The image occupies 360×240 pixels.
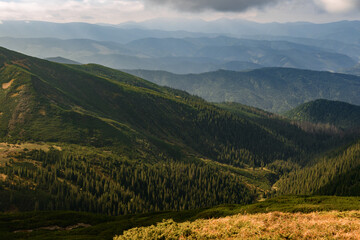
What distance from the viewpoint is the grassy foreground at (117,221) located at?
66.1 meters

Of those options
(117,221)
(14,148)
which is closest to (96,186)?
(14,148)

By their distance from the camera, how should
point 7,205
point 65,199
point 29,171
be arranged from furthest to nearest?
point 29,171 < point 65,199 < point 7,205

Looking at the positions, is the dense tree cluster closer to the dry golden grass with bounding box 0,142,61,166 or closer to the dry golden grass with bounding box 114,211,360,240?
the dry golden grass with bounding box 0,142,61,166

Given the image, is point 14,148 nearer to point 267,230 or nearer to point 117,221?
point 117,221

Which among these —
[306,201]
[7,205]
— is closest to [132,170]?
[7,205]

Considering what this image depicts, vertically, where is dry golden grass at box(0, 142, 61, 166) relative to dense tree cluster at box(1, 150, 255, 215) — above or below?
→ above

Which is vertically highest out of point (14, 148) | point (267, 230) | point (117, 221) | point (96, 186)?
point (267, 230)

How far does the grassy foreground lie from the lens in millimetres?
66062

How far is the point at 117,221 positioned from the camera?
90062mm

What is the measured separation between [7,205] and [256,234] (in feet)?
385

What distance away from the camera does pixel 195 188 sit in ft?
648

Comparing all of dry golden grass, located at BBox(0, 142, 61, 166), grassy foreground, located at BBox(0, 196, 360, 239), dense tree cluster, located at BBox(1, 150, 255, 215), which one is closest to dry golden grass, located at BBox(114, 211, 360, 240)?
grassy foreground, located at BBox(0, 196, 360, 239)

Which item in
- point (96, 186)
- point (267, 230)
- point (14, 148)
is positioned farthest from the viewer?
point (14, 148)

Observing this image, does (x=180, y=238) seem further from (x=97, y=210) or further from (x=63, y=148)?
(x=63, y=148)
